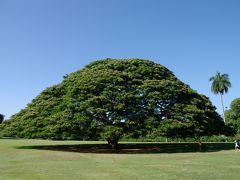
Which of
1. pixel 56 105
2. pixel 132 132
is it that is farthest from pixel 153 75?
pixel 56 105

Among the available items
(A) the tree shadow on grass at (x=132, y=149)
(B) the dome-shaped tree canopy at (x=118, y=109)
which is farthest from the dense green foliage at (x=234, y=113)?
(B) the dome-shaped tree canopy at (x=118, y=109)

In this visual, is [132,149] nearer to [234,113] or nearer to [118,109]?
[118,109]

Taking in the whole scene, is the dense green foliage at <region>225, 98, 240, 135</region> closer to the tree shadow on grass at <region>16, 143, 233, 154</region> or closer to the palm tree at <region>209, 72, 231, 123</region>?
the palm tree at <region>209, 72, 231, 123</region>

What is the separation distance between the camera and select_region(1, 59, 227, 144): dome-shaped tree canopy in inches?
1346

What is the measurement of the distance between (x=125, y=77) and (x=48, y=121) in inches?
395

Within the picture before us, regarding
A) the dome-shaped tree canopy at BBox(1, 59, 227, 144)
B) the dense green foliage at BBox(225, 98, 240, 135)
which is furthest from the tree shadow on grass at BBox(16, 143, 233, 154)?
the dense green foliage at BBox(225, 98, 240, 135)

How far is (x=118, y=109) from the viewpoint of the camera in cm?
3441

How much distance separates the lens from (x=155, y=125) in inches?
1342

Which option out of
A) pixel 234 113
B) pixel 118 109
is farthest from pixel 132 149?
pixel 234 113

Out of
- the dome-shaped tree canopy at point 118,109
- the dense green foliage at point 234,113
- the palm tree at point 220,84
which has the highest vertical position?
the palm tree at point 220,84

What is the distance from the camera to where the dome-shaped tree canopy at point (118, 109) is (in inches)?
1346

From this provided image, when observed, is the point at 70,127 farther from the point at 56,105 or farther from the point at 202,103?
the point at 202,103

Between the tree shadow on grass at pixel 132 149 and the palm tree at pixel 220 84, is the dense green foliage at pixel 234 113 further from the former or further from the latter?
the tree shadow on grass at pixel 132 149

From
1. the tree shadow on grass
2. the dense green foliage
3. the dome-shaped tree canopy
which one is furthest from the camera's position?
the dense green foliage
